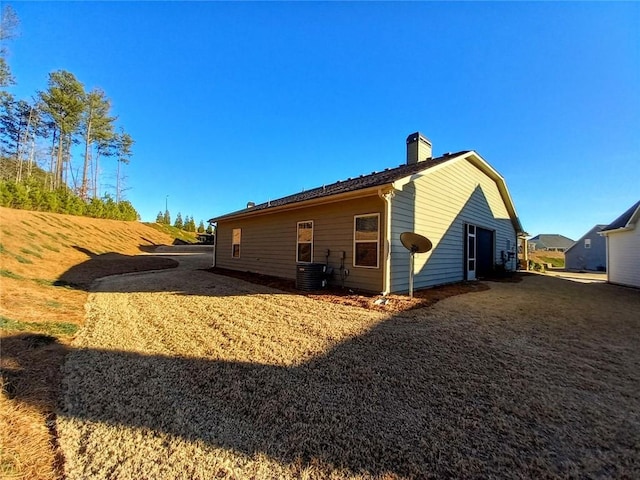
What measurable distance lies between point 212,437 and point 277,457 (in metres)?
0.58

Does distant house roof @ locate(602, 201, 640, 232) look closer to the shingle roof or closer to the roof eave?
the shingle roof

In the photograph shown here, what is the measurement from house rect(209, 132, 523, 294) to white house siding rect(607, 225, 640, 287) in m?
3.90

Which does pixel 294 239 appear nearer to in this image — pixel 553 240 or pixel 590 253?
pixel 590 253

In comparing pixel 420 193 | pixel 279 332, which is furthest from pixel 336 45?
pixel 279 332

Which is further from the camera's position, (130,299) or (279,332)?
(130,299)

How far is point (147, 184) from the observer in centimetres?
3978

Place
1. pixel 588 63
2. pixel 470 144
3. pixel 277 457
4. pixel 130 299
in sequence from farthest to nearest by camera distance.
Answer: pixel 470 144 < pixel 588 63 < pixel 130 299 < pixel 277 457

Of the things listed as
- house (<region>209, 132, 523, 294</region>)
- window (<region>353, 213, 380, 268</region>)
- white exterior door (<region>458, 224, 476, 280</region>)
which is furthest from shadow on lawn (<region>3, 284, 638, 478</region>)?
white exterior door (<region>458, 224, 476, 280</region>)

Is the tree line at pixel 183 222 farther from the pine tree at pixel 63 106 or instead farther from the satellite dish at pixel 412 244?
the satellite dish at pixel 412 244

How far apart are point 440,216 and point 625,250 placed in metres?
9.32

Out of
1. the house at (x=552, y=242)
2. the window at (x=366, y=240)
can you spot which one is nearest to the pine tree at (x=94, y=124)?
the window at (x=366, y=240)

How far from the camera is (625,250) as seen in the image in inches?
454

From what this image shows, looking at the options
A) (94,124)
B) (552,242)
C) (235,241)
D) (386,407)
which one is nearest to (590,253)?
(552,242)

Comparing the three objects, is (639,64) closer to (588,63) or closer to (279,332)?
(588,63)
